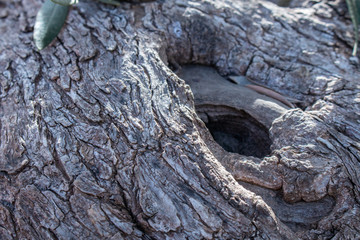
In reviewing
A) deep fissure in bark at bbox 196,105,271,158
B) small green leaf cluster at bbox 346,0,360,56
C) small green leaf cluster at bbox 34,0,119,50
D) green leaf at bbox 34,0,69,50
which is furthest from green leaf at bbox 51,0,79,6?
small green leaf cluster at bbox 346,0,360,56

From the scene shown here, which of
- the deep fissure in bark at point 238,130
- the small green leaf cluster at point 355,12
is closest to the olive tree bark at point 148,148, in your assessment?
the deep fissure in bark at point 238,130

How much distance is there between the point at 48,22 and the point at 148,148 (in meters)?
1.18

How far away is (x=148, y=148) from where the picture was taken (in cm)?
151

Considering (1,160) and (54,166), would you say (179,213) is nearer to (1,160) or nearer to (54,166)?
(54,166)

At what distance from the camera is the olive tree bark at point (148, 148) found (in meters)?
1.40

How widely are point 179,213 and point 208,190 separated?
0.17 meters

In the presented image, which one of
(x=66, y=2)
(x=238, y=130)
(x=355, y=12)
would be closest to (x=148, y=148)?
(x=238, y=130)

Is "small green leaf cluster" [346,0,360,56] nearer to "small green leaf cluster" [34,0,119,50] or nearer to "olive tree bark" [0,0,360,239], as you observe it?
"olive tree bark" [0,0,360,239]

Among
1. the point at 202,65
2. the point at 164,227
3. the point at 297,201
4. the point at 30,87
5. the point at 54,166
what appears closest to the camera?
the point at 164,227

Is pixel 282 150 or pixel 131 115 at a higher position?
pixel 282 150

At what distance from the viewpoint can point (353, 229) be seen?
1454 millimetres

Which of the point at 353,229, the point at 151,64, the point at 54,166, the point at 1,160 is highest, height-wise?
the point at 151,64

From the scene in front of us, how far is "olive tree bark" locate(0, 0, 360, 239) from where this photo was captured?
1.40m

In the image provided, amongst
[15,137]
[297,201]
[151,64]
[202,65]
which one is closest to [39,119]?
[15,137]
